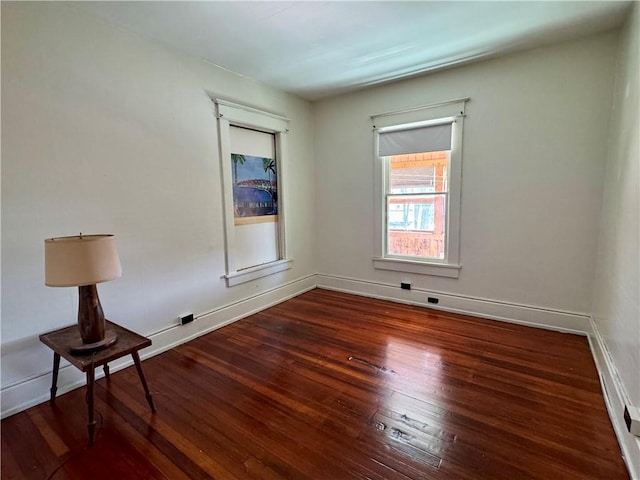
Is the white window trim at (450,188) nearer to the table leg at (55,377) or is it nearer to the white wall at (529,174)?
the white wall at (529,174)

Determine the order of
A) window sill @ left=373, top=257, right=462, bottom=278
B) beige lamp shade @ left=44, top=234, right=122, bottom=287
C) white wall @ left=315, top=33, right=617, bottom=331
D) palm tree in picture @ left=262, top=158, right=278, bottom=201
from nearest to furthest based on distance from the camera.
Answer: beige lamp shade @ left=44, top=234, right=122, bottom=287, white wall @ left=315, top=33, right=617, bottom=331, window sill @ left=373, top=257, right=462, bottom=278, palm tree in picture @ left=262, top=158, right=278, bottom=201

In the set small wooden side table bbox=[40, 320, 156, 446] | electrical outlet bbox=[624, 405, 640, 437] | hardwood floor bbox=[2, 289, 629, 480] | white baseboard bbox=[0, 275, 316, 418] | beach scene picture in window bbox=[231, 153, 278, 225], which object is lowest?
hardwood floor bbox=[2, 289, 629, 480]

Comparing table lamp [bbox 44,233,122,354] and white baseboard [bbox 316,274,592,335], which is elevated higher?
table lamp [bbox 44,233,122,354]

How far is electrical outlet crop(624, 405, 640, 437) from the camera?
150cm

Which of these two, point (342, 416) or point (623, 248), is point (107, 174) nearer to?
point (342, 416)

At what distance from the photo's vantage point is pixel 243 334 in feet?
10.5

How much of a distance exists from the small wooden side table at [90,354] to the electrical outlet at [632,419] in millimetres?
2661

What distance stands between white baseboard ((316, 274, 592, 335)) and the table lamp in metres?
3.09

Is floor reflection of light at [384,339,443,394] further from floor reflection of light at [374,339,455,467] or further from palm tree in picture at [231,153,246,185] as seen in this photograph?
palm tree in picture at [231,153,246,185]

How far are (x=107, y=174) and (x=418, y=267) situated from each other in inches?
132

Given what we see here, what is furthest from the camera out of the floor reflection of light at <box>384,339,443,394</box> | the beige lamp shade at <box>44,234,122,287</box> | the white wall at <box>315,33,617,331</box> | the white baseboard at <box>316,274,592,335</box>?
the white baseboard at <box>316,274,592,335</box>

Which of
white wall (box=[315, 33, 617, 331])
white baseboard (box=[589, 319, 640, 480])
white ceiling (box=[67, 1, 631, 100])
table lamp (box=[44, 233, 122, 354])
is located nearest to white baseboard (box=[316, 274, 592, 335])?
white wall (box=[315, 33, 617, 331])

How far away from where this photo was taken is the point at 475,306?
→ 3.57 m

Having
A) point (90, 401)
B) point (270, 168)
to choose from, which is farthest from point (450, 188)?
point (90, 401)
